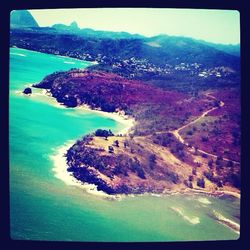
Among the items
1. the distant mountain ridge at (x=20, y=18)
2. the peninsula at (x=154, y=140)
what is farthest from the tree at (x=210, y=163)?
the distant mountain ridge at (x=20, y=18)

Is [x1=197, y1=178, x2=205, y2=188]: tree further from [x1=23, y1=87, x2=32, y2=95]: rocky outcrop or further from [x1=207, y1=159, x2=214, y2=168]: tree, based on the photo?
[x1=23, y1=87, x2=32, y2=95]: rocky outcrop

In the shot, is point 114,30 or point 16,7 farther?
point 114,30

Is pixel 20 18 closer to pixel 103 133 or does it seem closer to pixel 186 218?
pixel 103 133

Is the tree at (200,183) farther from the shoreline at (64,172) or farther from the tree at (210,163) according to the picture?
the shoreline at (64,172)

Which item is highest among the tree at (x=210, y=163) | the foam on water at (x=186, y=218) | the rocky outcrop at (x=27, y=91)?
the rocky outcrop at (x=27, y=91)

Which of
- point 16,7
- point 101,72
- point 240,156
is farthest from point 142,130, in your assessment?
point 16,7
